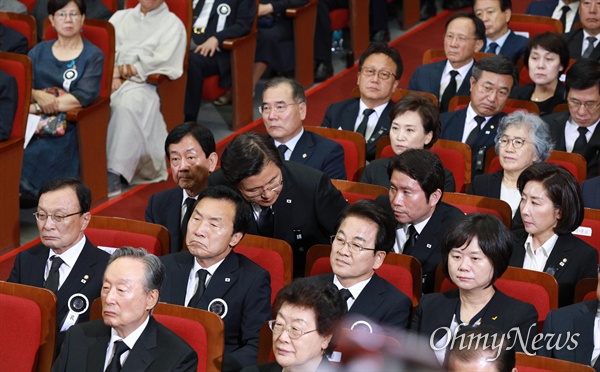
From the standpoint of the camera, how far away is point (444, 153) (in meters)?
4.33

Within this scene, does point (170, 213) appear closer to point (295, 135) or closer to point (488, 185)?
point (295, 135)

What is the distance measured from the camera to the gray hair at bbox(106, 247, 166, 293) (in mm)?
2900

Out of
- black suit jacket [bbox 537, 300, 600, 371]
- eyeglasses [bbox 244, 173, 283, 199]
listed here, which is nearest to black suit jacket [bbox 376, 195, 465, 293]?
eyeglasses [bbox 244, 173, 283, 199]

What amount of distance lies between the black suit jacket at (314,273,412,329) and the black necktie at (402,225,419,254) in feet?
1.57

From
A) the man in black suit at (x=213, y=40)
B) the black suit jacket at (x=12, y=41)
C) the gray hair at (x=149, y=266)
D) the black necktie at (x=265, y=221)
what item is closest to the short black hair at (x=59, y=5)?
the black suit jacket at (x=12, y=41)

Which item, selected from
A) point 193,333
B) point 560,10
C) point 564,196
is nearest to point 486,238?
point 564,196

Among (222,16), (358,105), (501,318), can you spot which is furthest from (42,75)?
(501,318)

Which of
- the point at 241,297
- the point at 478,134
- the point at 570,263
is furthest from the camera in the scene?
the point at 478,134

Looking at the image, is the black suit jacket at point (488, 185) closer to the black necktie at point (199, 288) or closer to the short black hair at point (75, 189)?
the black necktie at point (199, 288)

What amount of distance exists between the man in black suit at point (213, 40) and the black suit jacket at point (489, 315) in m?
3.05

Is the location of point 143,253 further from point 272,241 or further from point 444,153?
point 444,153

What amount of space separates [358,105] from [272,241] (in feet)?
5.65

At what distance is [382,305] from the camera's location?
3.11m

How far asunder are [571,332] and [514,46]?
318cm
